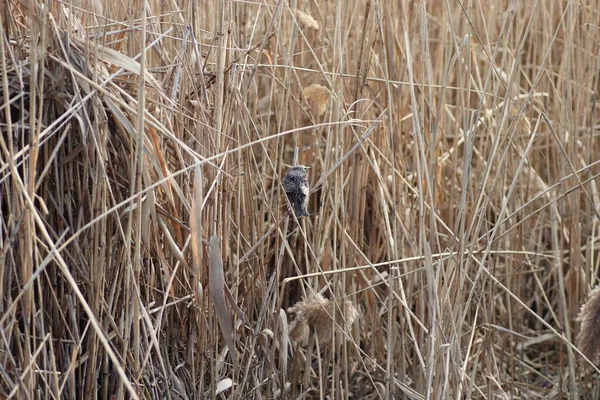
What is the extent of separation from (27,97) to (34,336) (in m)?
0.31

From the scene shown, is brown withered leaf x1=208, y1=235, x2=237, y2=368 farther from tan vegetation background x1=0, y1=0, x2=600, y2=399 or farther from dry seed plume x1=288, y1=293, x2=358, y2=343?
dry seed plume x1=288, y1=293, x2=358, y2=343

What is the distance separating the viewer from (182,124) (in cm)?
107

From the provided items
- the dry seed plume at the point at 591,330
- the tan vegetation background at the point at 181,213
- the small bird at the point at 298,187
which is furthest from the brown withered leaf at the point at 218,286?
the dry seed plume at the point at 591,330

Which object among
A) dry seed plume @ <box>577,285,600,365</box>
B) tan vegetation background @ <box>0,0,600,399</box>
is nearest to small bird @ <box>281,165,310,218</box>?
tan vegetation background @ <box>0,0,600,399</box>

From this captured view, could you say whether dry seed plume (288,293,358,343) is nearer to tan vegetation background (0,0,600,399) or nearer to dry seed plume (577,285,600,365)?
tan vegetation background (0,0,600,399)

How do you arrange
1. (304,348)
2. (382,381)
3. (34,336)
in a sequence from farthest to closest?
(304,348)
(382,381)
(34,336)

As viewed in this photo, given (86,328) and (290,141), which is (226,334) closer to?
(86,328)

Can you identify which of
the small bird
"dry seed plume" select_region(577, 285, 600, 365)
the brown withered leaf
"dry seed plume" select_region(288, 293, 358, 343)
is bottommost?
"dry seed plume" select_region(288, 293, 358, 343)

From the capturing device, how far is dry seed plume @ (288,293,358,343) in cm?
116

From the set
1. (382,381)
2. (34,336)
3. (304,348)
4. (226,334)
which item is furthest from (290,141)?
Result: (34,336)

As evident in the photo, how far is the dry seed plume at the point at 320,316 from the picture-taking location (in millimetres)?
1159

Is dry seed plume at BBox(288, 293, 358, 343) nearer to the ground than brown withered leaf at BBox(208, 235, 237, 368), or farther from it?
nearer to the ground

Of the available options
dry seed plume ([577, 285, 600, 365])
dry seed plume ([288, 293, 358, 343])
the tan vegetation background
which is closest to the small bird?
the tan vegetation background

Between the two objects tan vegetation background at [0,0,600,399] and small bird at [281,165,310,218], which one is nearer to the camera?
tan vegetation background at [0,0,600,399]
